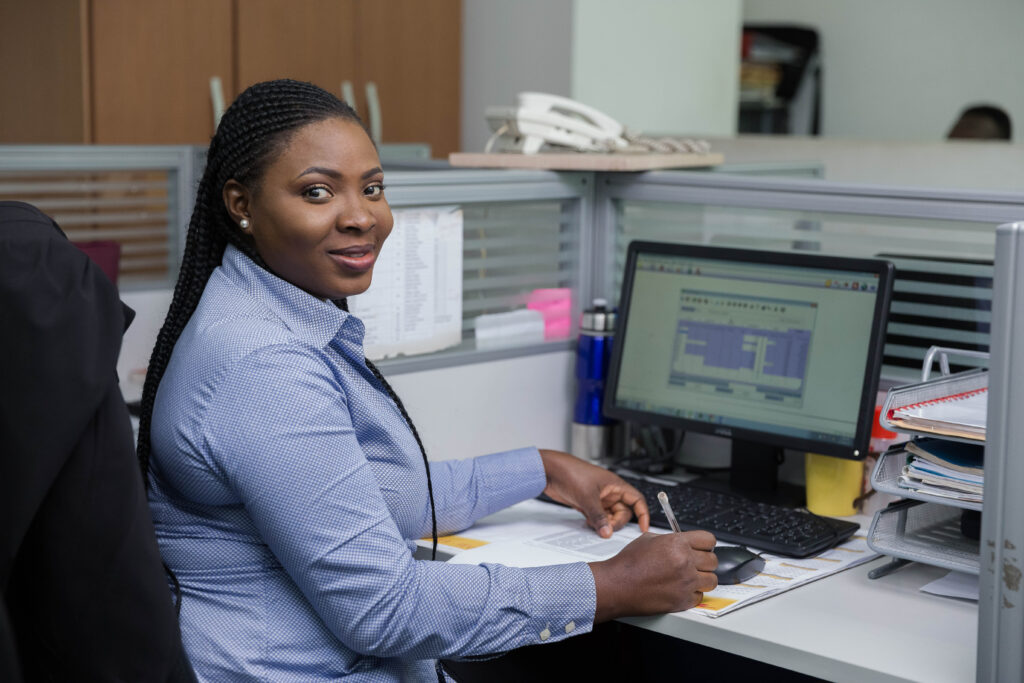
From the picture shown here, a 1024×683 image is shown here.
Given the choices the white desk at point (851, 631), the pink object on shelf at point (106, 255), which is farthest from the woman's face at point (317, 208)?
the pink object on shelf at point (106, 255)

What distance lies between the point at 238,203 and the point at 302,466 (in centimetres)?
30

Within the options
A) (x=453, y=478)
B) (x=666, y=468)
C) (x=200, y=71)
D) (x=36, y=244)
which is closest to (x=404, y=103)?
(x=200, y=71)

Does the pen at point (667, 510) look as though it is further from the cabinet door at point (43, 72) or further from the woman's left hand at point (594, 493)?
the cabinet door at point (43, 72)

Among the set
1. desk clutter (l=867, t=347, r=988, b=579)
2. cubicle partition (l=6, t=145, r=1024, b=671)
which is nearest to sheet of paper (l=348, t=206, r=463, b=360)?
cubicle partition (l=6, t=145, r=1024, b=671)

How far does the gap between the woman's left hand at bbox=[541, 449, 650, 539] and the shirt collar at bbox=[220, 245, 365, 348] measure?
483 mm

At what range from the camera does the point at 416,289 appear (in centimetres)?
173

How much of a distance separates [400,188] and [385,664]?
0.70m

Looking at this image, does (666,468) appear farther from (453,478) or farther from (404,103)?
(404,103)

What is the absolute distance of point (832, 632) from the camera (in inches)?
49.3

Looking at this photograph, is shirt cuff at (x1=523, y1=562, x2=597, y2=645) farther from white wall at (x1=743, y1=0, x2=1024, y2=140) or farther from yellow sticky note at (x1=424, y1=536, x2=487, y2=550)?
white wall at (x1=743, y1=0, x2=1024, y2=140)

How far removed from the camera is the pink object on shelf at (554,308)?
76.4 inches

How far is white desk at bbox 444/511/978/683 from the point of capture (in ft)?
3.86

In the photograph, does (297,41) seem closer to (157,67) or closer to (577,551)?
(157,67)

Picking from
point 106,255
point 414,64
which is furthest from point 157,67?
point 106,255
